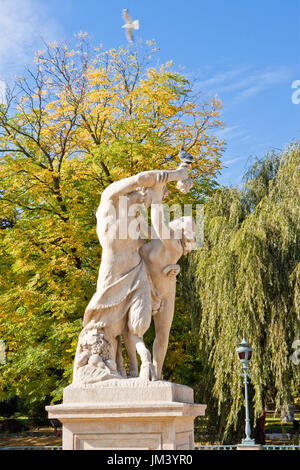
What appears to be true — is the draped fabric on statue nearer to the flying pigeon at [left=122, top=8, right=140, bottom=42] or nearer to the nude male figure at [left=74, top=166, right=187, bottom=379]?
the nude male figure at [left=74, top=166, right=187, bottom=379]

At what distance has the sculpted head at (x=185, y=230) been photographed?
19.3ft

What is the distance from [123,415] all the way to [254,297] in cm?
723

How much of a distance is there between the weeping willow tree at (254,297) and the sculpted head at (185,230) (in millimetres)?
A: 5994

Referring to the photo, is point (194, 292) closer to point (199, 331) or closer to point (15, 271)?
point (199, 331)

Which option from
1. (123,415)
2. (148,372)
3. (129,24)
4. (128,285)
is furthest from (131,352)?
(129,24)

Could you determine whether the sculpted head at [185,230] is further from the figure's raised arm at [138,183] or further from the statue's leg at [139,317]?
the statue's leg at [139,317]

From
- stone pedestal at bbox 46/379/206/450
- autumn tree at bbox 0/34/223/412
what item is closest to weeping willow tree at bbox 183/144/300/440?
autumn tree at bbox 0/34/223/412

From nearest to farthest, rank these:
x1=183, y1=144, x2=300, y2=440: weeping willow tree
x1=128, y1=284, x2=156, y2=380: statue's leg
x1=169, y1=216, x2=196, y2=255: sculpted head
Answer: x1=128, y1=284, x2=156, y2=380: statue's leg, x1=169, y1=216, x2=196, y2=255: sculpted head, x1=183, y1=144, x2=300, y2=440: weeping willow tree

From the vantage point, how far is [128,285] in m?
5.57

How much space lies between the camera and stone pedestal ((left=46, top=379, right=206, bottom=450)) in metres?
4.91

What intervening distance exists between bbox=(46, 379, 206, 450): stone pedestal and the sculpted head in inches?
60.8

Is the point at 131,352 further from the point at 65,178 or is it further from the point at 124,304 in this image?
the point at 65,178

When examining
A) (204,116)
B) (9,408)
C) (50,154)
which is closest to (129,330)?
(50,154)
